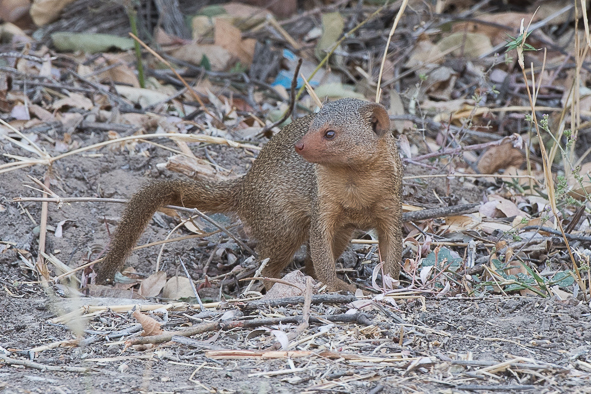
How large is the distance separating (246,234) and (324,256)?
2.85 feet

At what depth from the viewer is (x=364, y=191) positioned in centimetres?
295

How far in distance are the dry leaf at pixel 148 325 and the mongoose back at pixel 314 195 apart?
2.83ft

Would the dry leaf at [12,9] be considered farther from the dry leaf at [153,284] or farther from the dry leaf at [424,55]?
the dry leaf at [153,284]

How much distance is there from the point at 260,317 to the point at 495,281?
3.01 ft

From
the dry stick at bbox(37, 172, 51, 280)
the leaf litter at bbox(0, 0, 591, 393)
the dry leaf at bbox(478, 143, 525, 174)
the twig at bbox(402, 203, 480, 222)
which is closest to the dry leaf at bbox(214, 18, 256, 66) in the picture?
the leaf litter at bbox(0, 0, 591, 393)

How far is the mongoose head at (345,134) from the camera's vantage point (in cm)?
273

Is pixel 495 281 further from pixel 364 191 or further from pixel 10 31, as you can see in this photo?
pixel 10 31

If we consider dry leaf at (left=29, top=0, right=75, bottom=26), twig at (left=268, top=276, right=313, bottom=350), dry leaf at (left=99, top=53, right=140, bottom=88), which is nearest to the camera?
twig at (left=268, top=276, right=313, bottom=350)

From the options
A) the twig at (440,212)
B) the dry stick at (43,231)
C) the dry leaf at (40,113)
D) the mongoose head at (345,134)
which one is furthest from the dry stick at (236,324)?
the dry leaf at (40,113)

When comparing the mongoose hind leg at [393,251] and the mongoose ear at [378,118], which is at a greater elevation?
the mongoose ear at [378,118]

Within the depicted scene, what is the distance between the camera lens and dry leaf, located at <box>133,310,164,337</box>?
2197 millimetres

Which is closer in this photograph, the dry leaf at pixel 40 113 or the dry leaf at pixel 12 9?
the dry leaf at pixel 40 113

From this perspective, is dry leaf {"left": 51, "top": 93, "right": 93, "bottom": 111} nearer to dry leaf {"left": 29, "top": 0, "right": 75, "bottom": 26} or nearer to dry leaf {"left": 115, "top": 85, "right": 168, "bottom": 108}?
dry leaf {"left": 115, "top": 85, "right": 168, "bottom": 108}

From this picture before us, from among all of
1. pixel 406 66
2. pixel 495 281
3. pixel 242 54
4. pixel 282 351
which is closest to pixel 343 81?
pixel 406 66
